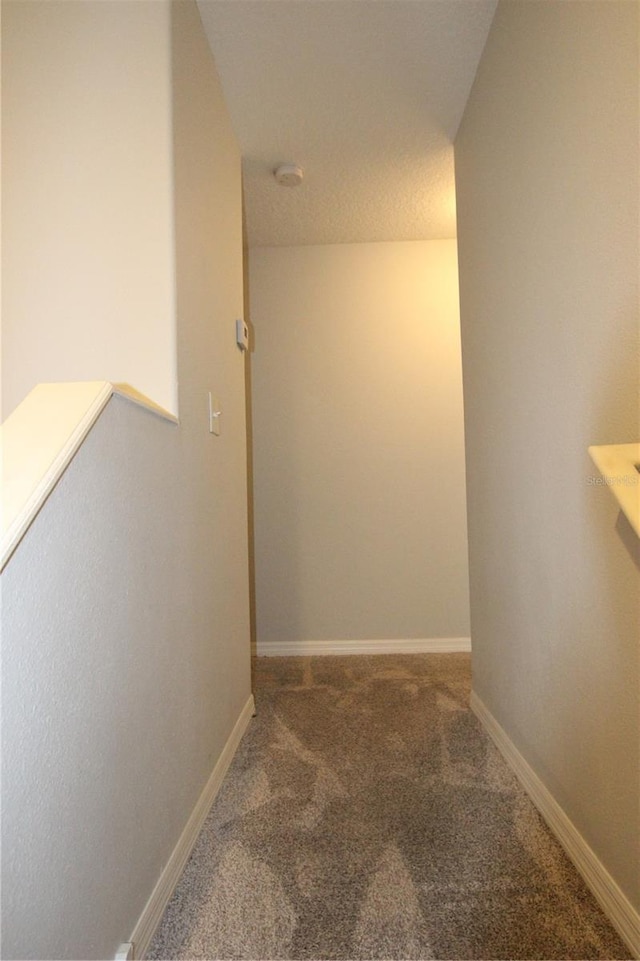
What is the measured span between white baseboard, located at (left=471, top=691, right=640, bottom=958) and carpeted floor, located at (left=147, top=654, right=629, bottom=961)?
0.9 inches

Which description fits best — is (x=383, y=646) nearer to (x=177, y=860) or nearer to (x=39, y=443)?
(x=177, y=860)

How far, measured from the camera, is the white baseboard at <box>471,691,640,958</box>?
3.74ft

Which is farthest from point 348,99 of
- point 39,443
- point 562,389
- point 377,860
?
point 377,860

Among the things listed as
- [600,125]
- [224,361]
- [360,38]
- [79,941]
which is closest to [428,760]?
[79,941]

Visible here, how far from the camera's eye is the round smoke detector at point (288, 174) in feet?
9.15

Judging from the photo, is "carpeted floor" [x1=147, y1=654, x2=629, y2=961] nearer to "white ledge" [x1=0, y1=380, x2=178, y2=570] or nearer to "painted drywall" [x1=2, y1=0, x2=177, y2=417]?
"white ledge" [x1=0, y1=380, x2=178, y2=570]

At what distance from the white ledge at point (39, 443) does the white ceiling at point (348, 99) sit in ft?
5.36

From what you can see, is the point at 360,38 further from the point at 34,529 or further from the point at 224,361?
the point at 34,529

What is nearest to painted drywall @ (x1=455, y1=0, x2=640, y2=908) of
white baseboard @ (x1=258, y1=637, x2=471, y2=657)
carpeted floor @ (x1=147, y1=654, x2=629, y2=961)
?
carpeted floor @ (x1=147, y1=654, x2=629, y2=961)

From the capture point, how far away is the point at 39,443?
885 mm

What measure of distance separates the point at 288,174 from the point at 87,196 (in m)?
1.45

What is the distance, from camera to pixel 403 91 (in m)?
2.33

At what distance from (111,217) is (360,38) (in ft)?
3.81

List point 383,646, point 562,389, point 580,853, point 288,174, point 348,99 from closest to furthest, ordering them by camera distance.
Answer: point 580,853
point 562,389
point 348,99
point 288,174
point 383,646
